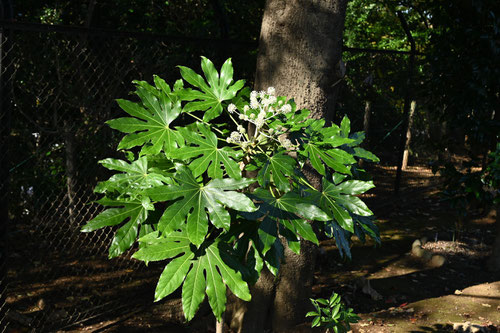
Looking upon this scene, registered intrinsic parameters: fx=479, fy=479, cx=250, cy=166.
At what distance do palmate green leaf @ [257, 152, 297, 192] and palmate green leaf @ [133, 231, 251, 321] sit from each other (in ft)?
1.13

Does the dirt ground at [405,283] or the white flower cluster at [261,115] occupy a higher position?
the white flower cluster at [261,115]

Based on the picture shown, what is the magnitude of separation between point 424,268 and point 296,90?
3.16 metres

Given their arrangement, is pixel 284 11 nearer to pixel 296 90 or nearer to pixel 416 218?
pixel 296 90

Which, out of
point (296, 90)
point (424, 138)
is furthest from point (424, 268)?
point (424, 138)

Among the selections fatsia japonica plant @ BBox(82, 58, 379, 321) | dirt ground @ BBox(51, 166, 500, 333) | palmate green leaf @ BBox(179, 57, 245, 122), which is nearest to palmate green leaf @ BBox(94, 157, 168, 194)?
fatsia japonica plant @ BBox(82, 58, 379, 321)

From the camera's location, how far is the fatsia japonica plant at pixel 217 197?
5.96 ft

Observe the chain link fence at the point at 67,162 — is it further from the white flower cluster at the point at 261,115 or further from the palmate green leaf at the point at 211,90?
the white flower cluster at the point at 261,115

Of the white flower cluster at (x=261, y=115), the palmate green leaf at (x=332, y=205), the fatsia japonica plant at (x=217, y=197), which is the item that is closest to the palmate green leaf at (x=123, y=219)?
the fatsia japonica plant at (x=217, y=197)

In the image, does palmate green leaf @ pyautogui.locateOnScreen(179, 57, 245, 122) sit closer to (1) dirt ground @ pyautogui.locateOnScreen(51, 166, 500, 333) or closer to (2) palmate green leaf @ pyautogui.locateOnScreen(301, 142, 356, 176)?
(2) palmate green leaf @ pyautogui.locateOnScreen(301, 142, 356, 176)

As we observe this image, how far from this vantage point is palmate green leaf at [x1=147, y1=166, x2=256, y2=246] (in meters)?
1.74

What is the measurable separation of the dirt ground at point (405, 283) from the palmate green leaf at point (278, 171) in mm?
2420

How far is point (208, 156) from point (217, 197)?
203 mm

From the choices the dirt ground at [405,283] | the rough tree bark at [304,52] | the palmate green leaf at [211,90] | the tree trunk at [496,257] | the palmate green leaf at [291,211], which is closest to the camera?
the palmate green leaf at [291,211]

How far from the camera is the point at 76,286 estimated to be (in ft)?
15.3
